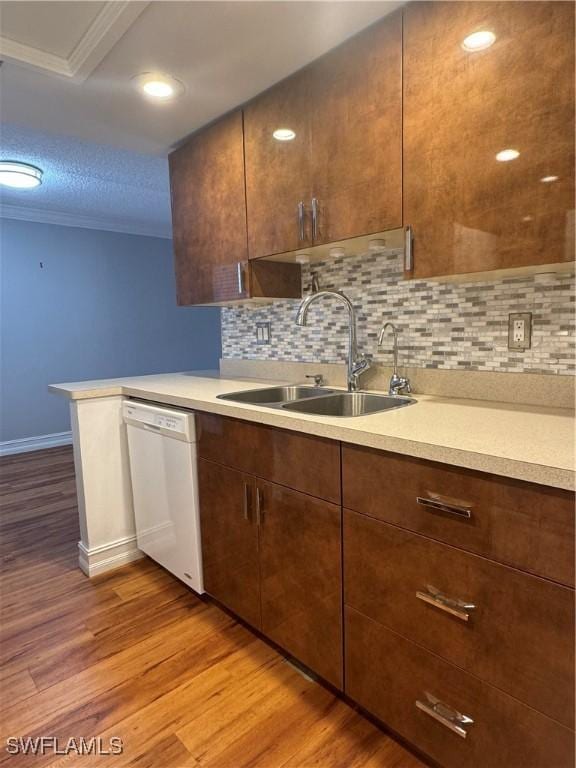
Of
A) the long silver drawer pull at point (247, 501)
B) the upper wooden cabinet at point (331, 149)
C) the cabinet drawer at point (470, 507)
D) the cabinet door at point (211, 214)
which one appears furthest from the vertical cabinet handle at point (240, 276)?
the cabinet drawer at point (470, 507)

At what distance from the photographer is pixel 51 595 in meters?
2.00

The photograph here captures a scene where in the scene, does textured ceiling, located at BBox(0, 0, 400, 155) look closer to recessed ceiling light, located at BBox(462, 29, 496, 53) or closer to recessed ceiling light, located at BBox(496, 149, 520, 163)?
recessed ceiling light, located at BBox(462, 29, 496, 53)

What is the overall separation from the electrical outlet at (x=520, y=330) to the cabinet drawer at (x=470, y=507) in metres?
0.67

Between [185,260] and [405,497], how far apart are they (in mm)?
1782

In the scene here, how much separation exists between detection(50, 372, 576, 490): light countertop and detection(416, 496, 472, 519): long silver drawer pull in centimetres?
10

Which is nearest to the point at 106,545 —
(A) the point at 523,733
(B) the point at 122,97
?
(A) the point at 523,733

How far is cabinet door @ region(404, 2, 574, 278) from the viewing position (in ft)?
3.40

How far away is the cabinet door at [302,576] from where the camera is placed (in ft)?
4.20

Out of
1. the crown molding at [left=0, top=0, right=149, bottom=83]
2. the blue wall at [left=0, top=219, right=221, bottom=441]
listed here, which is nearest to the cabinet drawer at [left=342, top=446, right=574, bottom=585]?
the crown molding at [left=0, top=0, right=149, bottom=83]

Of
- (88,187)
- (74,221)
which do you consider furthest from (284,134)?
(74,221)

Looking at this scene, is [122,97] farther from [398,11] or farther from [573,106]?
[573,106]

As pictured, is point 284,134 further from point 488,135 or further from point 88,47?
point 488,135

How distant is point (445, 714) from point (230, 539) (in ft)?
2.86

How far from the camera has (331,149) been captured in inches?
60.0
